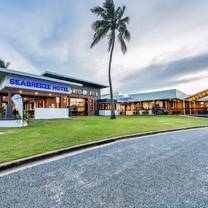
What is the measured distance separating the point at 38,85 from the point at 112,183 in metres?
17.1

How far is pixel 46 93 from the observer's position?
20.1 meters

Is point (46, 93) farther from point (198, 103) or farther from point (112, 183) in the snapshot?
point (198, 103)

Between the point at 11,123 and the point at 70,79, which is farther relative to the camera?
the point at 70,79

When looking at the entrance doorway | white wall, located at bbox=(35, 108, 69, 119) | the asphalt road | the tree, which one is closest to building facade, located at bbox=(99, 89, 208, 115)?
the entrance doorway

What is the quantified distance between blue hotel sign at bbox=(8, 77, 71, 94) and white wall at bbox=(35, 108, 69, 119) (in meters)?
2.71

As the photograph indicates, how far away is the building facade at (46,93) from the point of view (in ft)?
53.0

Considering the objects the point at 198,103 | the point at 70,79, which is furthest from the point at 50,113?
the point at 198,103

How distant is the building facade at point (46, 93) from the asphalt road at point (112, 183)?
1189 cm

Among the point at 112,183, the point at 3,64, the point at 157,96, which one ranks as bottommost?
the point at 112,183

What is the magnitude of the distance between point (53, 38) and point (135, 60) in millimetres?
14190

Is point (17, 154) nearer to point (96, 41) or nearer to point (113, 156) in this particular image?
point (113, 156)

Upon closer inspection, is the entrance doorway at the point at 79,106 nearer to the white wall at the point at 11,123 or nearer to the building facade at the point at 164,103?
the building facade at the point at 164,103

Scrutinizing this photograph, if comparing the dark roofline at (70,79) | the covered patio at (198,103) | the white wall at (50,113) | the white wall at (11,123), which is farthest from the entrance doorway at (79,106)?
the covered patio at (198,103)

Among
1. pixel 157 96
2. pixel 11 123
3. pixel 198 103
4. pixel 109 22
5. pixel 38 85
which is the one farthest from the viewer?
pixel 198 103
